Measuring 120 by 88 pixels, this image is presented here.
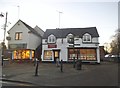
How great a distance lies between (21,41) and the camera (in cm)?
3334

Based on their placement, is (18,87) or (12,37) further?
(12,37)

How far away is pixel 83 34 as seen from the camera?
31969mm

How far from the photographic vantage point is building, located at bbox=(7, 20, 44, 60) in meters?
33.1

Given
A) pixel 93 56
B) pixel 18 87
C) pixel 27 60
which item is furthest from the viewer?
pixel 27 60

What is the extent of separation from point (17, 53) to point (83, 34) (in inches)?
571

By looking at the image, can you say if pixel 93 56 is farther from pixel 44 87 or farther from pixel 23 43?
pixel 44 87

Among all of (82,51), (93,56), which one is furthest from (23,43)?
(93,56)

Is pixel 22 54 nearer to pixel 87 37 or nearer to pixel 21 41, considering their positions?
pixel 21 41

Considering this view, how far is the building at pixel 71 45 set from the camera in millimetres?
30942

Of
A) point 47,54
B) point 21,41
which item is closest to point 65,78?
point 47,54

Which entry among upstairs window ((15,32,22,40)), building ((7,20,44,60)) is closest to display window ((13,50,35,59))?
building ((7,20,44,60))

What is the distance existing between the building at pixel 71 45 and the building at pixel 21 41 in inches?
110

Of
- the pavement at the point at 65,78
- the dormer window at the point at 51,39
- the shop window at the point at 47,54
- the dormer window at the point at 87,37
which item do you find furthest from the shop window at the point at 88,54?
the pavement at the point at 65,78

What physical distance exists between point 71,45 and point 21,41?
10.9 metres
